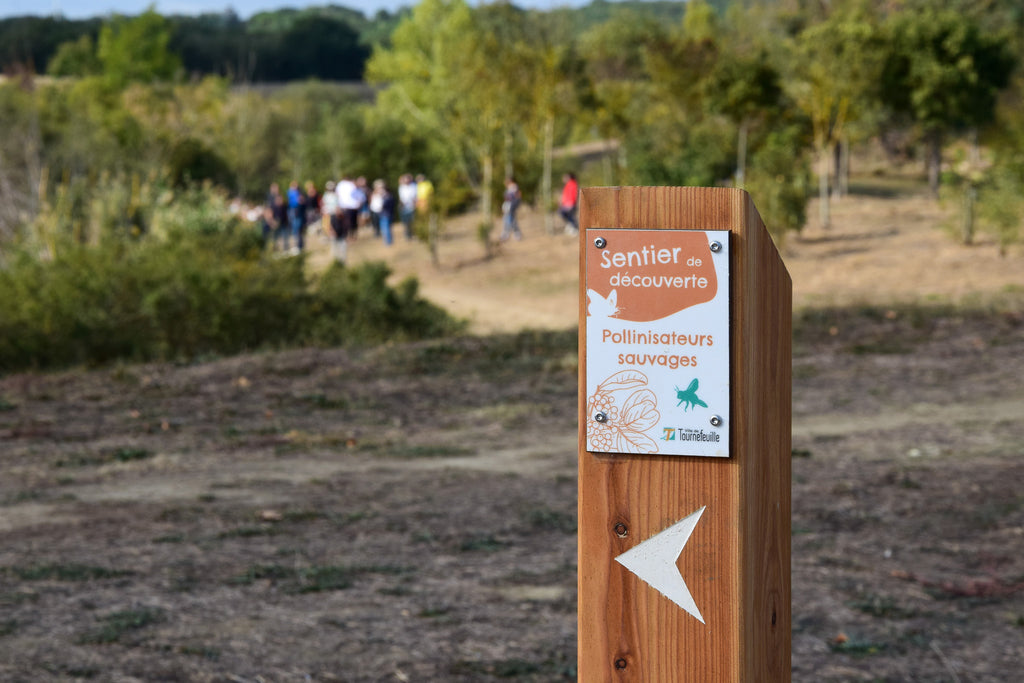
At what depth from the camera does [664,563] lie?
81.0 inches

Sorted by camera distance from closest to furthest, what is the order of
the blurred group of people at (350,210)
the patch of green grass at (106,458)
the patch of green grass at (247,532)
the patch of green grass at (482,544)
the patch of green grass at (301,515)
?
the patch of green grass at (482,544) → the patch of green grass at (247,532) → the patch of green grass at (301,515) → the patch of green grass at (106,458) → the blurred group of people at (350,210)

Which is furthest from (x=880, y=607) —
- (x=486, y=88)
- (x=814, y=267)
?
(x=486, y=88)

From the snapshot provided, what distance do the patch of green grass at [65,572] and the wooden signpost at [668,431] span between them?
3.98 metres

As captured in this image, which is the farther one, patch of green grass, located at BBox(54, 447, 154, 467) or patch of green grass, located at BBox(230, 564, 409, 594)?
patch of green grass, located at BBox(54, 447, 154, 467)

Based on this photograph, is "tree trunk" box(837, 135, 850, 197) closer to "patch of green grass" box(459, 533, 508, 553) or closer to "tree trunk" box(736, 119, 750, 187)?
"tree trunk" box(736, 119, 750, 187)

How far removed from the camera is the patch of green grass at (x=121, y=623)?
464cm

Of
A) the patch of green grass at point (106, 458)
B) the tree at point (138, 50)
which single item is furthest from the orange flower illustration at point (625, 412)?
the tree at point (138, 50)

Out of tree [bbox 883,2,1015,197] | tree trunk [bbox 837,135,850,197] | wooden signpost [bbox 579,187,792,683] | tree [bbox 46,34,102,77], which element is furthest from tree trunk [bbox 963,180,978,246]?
tree [bbox 46,34,102,77]

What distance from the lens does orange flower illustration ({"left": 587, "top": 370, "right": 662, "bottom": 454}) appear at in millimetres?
2033

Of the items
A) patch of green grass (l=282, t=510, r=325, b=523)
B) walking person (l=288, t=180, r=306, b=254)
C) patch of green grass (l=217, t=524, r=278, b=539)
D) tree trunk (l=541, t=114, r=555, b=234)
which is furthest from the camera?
tree trunk (l=541, t=114, r=555, b=234)

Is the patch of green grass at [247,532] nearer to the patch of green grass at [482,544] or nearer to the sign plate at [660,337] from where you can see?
the patch of green grass at [482,544]

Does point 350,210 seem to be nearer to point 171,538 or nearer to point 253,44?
point 171,538

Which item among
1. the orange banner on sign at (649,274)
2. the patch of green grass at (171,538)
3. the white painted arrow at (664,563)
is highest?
the orange banner on sign at (649,274)

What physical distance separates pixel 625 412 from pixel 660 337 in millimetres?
142
